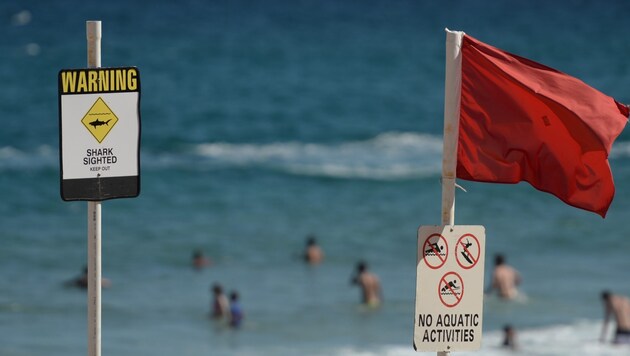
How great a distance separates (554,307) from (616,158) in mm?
16213

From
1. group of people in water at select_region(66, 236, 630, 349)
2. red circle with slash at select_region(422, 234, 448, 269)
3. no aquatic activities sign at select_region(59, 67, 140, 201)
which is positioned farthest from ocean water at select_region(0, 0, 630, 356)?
no aquatic activities sign at select_region(59, 67, 140, 201)

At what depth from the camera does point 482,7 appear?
75.2m

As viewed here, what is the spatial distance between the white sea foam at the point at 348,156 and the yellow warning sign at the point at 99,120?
31125mm

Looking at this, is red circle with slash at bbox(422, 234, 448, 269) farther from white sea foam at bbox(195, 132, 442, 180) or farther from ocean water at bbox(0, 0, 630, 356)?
white sea foam at bbox(195, 132, 442, 180)

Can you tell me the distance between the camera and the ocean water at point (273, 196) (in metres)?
22.8

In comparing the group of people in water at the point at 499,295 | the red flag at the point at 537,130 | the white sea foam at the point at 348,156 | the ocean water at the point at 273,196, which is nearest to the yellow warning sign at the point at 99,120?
the red flag at the point at 537,130

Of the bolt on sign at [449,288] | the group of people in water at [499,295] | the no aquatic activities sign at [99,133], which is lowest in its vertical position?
the group of people in water at [499,295]

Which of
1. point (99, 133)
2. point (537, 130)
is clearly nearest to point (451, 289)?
point (537, 130)

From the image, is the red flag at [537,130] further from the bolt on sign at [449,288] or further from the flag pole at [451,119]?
the bolt on sign at [449,288]

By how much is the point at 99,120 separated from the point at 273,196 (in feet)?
93.7

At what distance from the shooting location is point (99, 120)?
6.37 m

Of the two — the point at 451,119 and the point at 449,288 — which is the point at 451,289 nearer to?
the point at 449,288

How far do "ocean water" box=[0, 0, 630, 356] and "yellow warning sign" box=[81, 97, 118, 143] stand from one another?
14.6 m

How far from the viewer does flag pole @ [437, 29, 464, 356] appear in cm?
698
